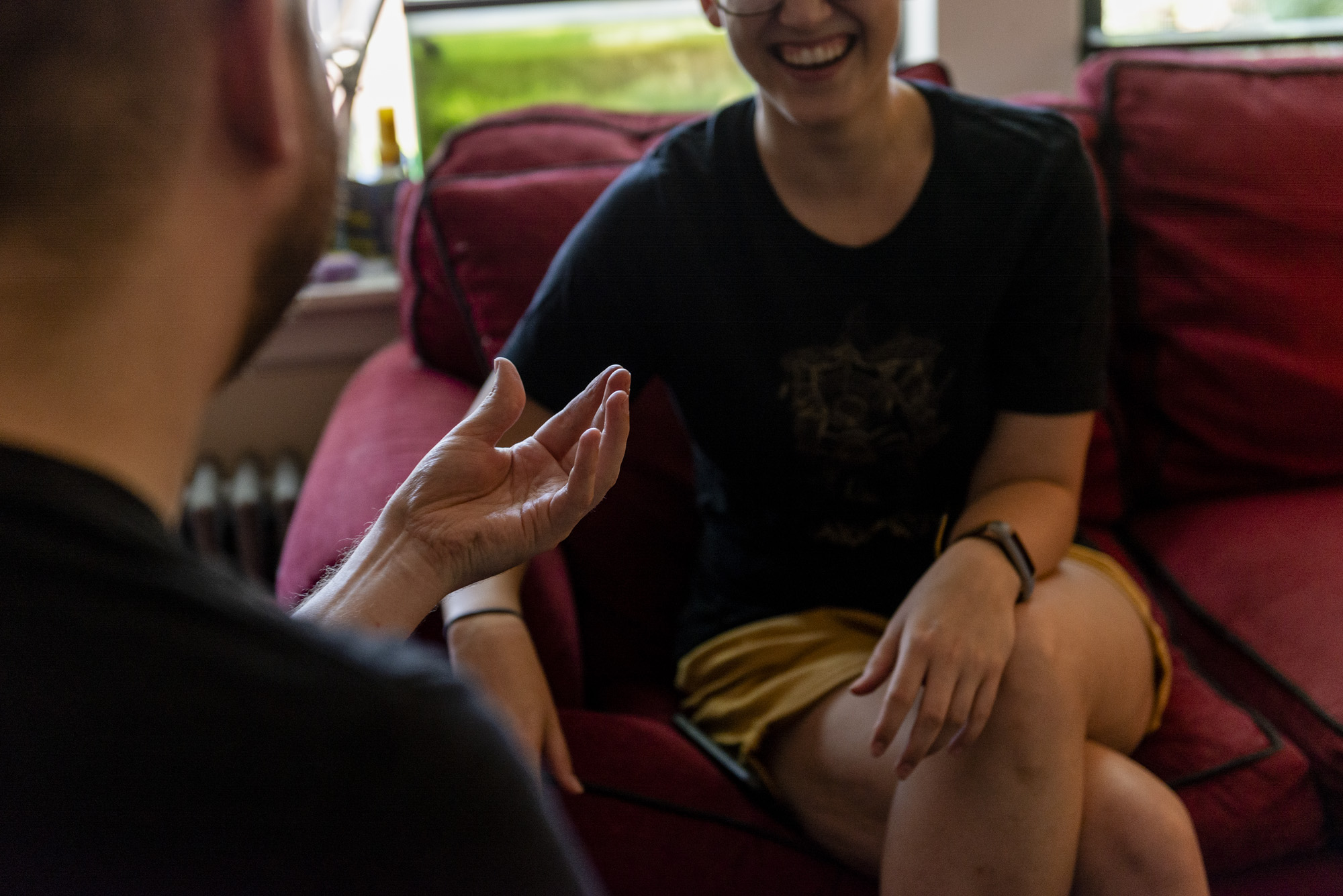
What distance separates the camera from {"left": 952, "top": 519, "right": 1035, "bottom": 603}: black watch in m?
0.93

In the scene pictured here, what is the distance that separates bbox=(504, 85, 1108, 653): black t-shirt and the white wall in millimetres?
951

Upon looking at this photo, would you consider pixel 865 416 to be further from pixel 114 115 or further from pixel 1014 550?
pixel 114 115

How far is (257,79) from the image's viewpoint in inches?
15.5

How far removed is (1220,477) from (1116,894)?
78cm

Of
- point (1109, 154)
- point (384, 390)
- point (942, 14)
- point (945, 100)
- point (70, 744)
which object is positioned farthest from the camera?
point (942, 14)

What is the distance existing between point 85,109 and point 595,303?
2.24 ft

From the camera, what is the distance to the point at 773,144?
1.05 m

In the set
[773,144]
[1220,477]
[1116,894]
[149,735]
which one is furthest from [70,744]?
[1220,477]

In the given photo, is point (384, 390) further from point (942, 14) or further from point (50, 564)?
point (942, 14)

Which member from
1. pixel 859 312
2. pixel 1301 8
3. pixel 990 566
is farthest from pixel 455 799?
pixel 1301 8

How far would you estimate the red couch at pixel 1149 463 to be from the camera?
97cm

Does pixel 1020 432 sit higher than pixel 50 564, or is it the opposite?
pixel 50 564

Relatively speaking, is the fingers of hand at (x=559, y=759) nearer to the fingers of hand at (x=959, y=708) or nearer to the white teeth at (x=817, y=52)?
the fingers of hand at (x=959, y=708)

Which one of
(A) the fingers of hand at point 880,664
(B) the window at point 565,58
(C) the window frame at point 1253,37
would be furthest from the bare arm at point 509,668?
(C) the window frame at point 1253,37
